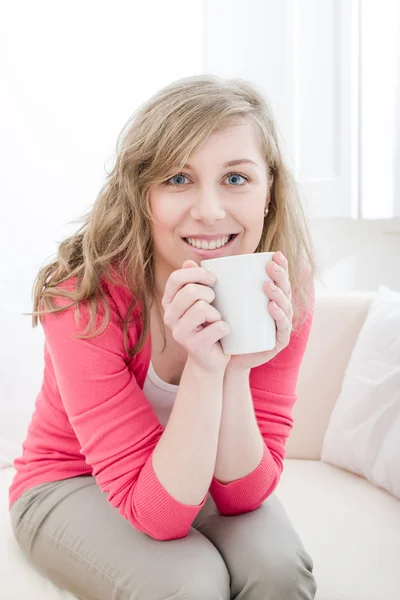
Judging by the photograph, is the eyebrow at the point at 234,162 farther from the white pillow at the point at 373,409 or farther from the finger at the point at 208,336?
the white pillow at the point at 373,409

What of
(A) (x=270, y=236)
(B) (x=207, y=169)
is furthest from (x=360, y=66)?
(B) (x=207, y=169)

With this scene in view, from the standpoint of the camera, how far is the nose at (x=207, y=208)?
3.19ft

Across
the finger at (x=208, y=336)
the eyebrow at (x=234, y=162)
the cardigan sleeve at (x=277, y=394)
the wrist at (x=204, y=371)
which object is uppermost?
the eyebrow at (x=234, y=162)

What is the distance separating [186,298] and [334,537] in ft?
2.00

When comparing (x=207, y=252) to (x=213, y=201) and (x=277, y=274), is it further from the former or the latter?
(x=277, y=274)

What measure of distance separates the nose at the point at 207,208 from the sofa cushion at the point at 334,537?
57 cm

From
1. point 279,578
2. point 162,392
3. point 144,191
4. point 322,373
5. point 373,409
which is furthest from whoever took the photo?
point 322,373

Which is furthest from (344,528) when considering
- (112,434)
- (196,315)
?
(196,315)

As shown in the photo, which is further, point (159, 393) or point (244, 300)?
point (159, 393)

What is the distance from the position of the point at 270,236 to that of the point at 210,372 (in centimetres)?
33

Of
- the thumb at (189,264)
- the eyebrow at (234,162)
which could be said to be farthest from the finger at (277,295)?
the eyebrow at (234,162)

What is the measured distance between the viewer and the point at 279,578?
3.10 feet

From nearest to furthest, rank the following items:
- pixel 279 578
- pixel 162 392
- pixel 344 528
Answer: pixel 279 578 < pixel 162 392 < pixel 344 528

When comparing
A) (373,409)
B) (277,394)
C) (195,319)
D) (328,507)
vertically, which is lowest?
(328,507)
